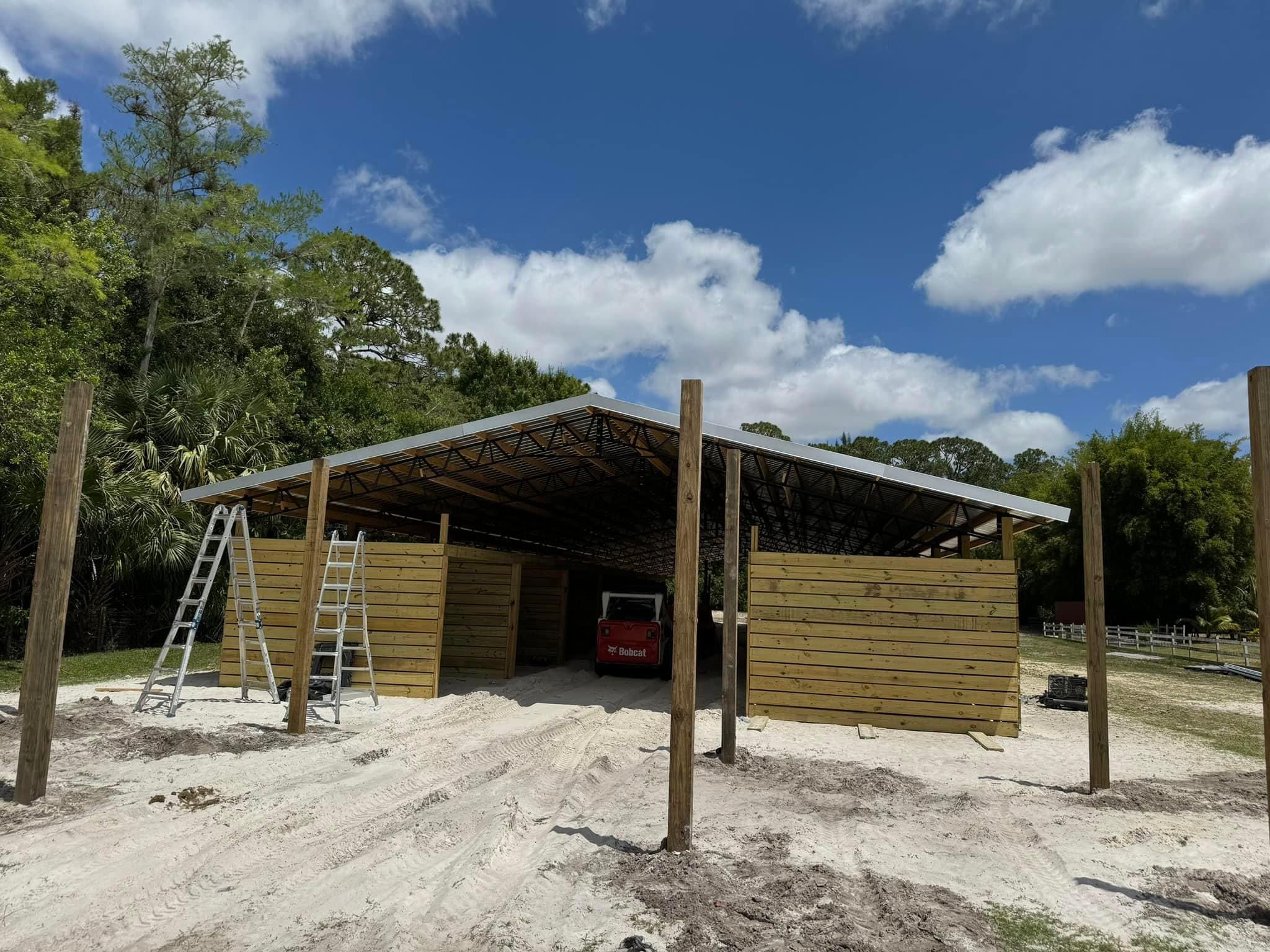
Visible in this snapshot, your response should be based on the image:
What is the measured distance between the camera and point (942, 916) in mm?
3971

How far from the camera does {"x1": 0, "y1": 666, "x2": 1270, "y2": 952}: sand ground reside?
3781mm

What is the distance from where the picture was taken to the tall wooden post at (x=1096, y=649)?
21.8 ft

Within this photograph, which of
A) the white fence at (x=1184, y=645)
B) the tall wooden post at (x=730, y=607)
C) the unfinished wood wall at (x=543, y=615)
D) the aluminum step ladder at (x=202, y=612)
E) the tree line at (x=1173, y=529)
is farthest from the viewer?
A: the tree line at (x=1173, y=529)

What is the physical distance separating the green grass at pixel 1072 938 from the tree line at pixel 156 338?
1481cm

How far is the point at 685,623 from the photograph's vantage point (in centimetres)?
475

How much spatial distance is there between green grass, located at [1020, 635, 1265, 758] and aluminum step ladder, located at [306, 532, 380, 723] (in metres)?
10.9

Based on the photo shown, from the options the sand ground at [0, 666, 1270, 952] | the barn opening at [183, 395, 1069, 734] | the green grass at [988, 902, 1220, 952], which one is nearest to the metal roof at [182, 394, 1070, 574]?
the barn opening at [183, 395, 1069, 734]

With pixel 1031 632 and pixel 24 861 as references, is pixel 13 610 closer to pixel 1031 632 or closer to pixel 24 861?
pixel 24 861

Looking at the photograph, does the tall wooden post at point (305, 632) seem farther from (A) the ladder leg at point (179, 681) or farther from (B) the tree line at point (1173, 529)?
(B) the tree line at point (1173, 529)

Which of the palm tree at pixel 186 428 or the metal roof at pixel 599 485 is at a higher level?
the palm tree at pixel 186 428

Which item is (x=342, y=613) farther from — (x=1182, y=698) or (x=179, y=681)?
(x=1182, y=698)

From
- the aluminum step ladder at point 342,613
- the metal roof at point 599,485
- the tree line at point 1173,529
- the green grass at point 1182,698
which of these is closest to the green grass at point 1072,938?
the metal roof at point 599,485

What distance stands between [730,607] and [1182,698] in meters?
11.6

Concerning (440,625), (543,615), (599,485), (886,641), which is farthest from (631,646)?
(886,641)
